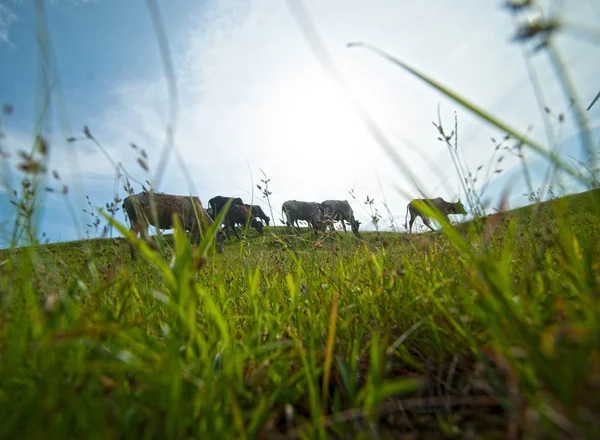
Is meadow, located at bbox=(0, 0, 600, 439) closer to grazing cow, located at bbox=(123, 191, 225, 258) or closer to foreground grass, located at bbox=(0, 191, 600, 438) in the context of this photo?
foreground grass, located at bbox=(0, 191, 600, 438)

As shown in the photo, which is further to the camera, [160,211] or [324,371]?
[160,211]

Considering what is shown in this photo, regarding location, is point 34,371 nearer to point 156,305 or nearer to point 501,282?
point 156,305

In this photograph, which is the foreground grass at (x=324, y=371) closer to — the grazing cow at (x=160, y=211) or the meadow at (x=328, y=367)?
the meadow at (x=328, y=367)

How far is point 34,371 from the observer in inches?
34.8

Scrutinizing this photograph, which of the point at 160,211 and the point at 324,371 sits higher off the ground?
the point at 160,211

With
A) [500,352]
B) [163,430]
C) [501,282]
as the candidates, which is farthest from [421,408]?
[163,430]

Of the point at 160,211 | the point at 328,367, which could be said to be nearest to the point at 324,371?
the point at 328,367

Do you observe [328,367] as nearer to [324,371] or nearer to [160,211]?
[324,371]

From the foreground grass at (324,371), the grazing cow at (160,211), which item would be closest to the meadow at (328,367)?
the foreground grass at (324,371)

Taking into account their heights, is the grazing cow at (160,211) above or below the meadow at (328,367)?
above

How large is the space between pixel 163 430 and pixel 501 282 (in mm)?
950

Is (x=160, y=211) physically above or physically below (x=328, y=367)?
above

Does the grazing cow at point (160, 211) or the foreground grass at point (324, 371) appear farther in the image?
the grazing cow at point (160, 211)

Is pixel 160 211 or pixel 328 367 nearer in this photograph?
pixel 328 367
